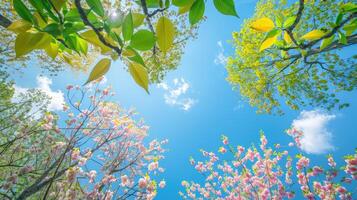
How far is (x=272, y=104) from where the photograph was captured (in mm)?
7855

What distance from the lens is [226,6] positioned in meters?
0.44

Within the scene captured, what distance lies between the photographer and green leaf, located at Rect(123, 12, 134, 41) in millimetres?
410

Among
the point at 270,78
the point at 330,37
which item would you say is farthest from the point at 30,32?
the point at 270,78

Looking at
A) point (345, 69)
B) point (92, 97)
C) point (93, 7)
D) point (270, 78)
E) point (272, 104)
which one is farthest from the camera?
point (92, 97)

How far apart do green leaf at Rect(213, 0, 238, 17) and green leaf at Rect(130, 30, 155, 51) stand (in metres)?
0.14

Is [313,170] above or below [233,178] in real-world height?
below

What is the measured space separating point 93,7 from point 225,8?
249 millimetres

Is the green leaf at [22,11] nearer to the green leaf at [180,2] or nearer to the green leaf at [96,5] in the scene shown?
the green leaf at [96,5]

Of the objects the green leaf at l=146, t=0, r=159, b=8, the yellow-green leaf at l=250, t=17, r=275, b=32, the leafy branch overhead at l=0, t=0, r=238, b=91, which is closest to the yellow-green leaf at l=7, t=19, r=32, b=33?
the leafy branch overhead at l=0, t=0, r=238, b=91

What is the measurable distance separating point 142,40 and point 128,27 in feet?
0.12

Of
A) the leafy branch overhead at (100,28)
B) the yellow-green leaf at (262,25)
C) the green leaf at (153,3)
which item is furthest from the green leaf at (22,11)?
the yellow-green leaf at (262,25)

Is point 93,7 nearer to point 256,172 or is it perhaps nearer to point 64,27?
point 64,27

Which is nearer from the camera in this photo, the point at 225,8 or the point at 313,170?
the point at 225,8

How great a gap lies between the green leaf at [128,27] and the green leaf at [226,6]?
0.55 ft
